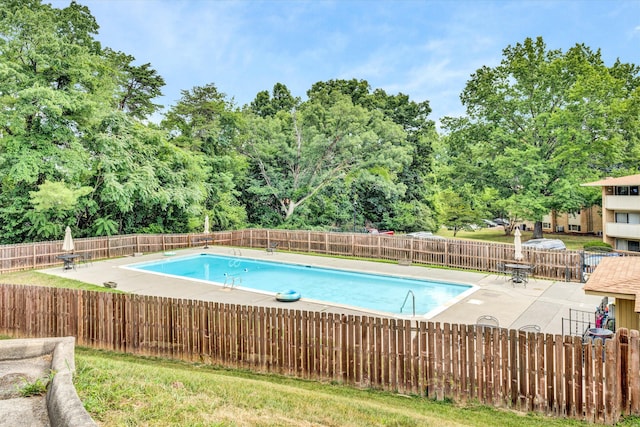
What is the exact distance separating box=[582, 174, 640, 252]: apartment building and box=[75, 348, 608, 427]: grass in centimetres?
2381

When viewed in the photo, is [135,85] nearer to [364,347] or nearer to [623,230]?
[364,347]

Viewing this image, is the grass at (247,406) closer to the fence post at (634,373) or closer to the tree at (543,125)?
the fence post at (634,373)

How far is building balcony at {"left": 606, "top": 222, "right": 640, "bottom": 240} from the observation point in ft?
75.9

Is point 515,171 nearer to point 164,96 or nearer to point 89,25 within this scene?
point 164,96

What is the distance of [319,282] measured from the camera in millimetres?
17125

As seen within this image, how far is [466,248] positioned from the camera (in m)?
17.3

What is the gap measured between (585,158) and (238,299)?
1141 inches

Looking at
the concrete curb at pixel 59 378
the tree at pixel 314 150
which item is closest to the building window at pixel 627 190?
the tree at pixel 314 150

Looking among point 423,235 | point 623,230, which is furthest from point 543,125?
point 423,235

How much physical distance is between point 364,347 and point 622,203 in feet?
83.4

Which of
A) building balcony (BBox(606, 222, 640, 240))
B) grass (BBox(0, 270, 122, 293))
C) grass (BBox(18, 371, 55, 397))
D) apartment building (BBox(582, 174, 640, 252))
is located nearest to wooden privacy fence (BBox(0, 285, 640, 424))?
grass (BBox(18, 371, 55, 397))

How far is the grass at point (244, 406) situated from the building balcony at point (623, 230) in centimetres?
2418

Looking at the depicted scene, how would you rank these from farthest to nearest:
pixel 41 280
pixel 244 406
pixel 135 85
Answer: pixel 135 85 < pixel 41 280 < pixel 244 406

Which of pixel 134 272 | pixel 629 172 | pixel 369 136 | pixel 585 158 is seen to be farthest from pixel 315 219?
pixel 629 172
